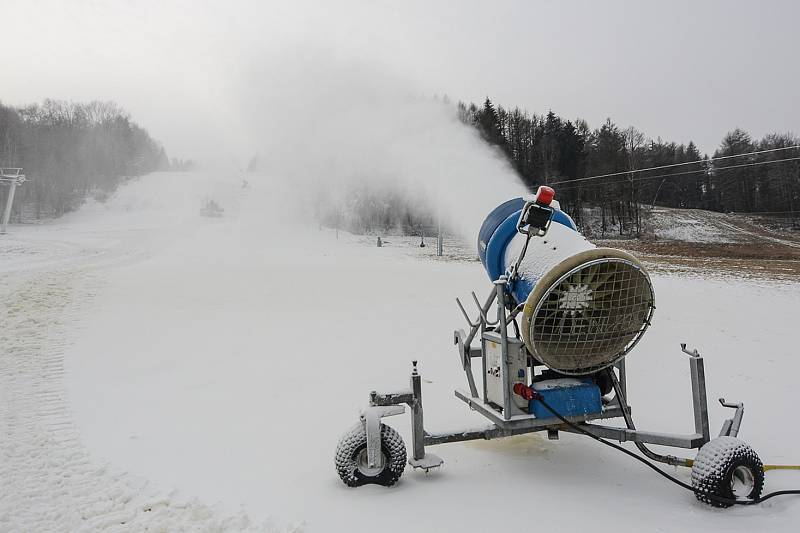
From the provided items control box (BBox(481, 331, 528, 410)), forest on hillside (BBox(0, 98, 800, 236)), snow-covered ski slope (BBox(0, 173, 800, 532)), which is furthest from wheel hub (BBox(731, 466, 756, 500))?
forest on hillside (BBox(0, 98, 800, 236))

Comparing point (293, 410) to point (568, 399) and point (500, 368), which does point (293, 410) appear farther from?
point (568, 399)

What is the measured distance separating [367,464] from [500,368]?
1.25 m

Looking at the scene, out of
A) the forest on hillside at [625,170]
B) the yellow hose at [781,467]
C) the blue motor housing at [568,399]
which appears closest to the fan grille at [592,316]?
the blue motor housing at [568,399]

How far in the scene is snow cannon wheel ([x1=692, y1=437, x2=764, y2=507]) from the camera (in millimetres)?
3225

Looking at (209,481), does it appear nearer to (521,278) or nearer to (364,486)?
(364,486)

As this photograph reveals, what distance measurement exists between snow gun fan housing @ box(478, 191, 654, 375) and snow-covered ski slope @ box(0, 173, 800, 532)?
104cm

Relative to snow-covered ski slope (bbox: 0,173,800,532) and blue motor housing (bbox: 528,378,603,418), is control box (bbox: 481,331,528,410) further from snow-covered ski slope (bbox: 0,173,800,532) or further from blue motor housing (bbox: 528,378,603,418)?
snow-covered ski slope (bbox: 0,173,800,532)

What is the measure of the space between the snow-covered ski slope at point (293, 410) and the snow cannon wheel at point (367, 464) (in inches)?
3.7

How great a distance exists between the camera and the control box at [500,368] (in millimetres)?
3662

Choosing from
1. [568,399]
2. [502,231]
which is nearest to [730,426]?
[568,399]

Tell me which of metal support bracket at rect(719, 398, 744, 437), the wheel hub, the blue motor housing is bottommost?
the wheel hub

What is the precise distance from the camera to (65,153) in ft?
248

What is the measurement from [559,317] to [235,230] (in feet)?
135

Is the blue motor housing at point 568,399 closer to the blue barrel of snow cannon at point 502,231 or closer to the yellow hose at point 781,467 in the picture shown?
the blue barrel of snow cannon at point 502,231
